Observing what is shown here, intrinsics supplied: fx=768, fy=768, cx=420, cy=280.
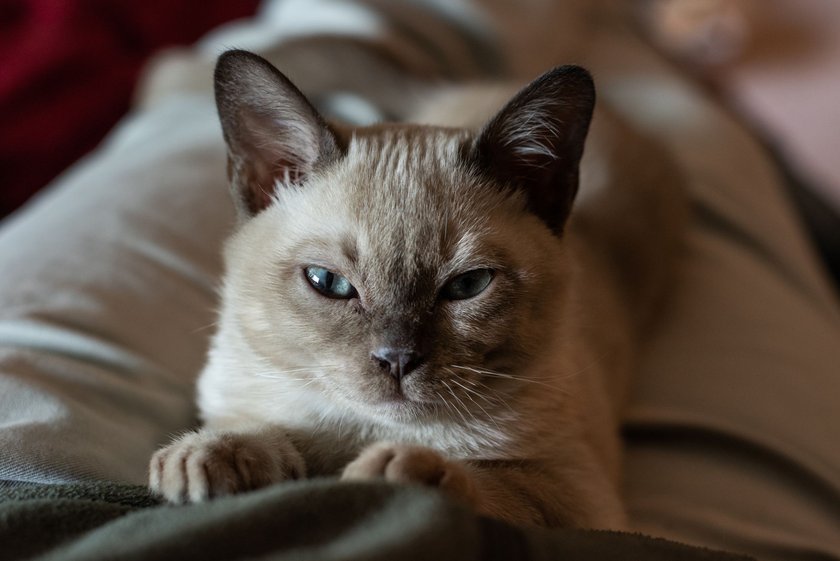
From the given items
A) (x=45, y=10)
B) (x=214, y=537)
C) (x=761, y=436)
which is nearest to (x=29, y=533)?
(x=214, y=537)

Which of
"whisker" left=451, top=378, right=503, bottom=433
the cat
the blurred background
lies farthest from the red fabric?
"whisker" left=451, top=378, right=503, bottom=433

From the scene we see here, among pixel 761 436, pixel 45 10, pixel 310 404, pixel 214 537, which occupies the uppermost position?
pixel 45 10

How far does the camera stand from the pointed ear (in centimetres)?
119

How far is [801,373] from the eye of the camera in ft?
6.03

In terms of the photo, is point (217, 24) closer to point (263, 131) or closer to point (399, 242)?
point (263, 131)

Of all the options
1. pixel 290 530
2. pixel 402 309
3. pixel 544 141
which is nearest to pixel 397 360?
pixel 402 309

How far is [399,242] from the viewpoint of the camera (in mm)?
1113

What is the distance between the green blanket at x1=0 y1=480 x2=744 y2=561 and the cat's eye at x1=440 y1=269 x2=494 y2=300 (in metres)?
0.36

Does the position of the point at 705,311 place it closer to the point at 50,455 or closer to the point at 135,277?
the point at 135,277

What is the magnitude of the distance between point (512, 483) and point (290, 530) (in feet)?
1.48

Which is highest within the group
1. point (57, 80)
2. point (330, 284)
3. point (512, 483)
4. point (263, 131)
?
point (263, 131)

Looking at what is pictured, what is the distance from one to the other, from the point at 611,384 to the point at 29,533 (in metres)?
1.16

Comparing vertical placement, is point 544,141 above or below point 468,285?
above

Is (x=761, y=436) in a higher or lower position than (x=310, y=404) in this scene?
lower
